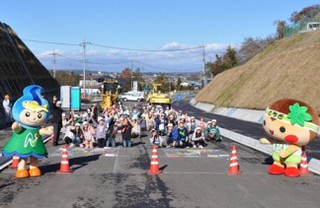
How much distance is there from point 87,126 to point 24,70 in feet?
120

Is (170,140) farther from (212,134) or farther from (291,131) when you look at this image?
(291,131)

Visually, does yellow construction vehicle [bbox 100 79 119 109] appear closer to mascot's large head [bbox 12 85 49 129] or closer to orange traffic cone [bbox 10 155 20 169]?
orange traffic cone [bbox 10 155 20 169]

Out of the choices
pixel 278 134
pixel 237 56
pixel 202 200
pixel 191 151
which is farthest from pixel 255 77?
pixel 237 56

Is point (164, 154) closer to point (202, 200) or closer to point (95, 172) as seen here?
point (95, 172)

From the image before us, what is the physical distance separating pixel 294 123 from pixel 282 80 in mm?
31523

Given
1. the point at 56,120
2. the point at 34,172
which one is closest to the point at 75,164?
the point at 34,172

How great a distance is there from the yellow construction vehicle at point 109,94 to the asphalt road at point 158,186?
27.6 meters

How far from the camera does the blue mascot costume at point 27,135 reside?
466 inches

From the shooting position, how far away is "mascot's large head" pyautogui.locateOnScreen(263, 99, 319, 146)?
12.4 metres

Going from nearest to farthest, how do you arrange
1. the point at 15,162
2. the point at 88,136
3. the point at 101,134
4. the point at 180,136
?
the point at 15,162 < the point at 101,134 < the point at 88,136 < the point at 180,136

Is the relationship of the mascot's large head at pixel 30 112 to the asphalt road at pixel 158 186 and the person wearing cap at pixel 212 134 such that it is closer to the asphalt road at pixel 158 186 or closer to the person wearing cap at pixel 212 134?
the asphalt road at pixel 158 186

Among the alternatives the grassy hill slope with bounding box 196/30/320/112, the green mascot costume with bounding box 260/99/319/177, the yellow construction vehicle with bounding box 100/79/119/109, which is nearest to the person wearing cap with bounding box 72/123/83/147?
the green mascot costume with bounding box 260/99/319/177

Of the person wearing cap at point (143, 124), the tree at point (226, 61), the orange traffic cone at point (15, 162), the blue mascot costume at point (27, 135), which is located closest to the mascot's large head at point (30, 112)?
the blue mascot costume at point (27, 135)

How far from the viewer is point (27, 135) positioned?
1194cm
